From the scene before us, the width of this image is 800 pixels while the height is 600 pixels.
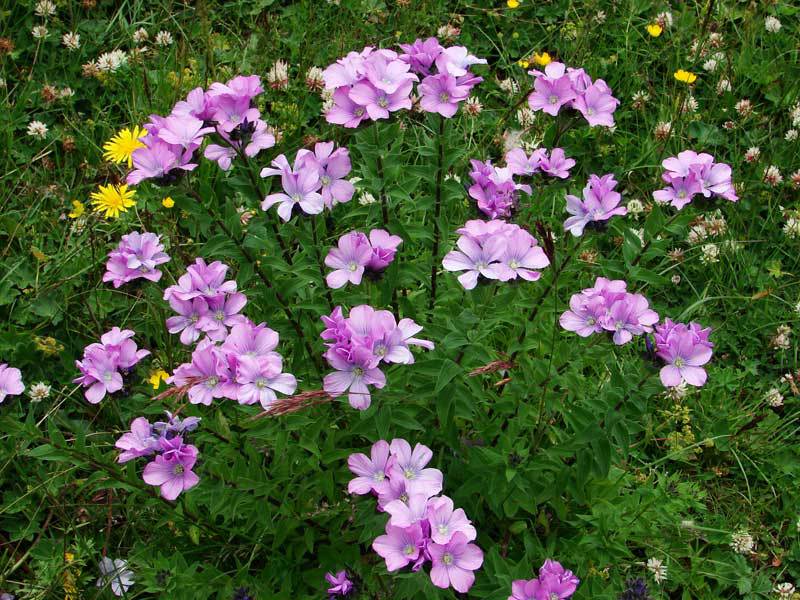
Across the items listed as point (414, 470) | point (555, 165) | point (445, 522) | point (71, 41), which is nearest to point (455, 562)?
point (445, 522)

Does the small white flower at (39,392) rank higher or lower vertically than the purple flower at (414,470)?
lower

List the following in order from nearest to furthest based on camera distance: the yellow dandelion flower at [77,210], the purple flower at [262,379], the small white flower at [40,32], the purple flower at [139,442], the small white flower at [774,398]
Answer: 1. the purple flower at [262,379]
2. the purple flower at [139,442]
3. the small white flower at [774,398]
4. the yellow dandelion flower at [77,210]
5. the small white flower at [40,32]

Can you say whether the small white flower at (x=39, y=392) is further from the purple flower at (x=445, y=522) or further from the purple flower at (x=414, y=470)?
the purple flower at (x=445, y=522)

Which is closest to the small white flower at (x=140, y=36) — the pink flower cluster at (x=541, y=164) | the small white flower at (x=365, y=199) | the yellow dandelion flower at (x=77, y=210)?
the yellow dandelion flower at (x=77, y=210)

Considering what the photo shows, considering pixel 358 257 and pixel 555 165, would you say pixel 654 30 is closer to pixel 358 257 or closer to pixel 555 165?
pixel 555 165

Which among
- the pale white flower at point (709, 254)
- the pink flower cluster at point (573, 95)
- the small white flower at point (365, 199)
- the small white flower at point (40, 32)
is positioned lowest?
the pale white flower at point (709, 254)

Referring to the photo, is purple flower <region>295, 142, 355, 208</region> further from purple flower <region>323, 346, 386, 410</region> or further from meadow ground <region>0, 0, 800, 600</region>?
purple flower <region>323, 346, 386, 410</region>

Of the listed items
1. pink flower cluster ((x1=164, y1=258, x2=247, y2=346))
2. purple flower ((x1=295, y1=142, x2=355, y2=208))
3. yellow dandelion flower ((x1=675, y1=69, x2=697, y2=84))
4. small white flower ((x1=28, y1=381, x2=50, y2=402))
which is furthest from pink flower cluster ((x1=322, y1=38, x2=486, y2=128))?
yellow dandelion flower ((x1=675, y1=69, x2=697, y2=84))
